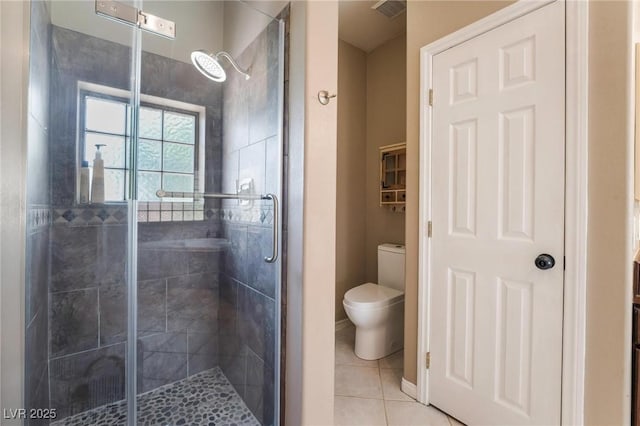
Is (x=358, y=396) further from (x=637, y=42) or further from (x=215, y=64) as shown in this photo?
(x=637, y=42)

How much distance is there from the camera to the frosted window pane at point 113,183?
143 cm

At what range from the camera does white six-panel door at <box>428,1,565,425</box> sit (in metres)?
1.30

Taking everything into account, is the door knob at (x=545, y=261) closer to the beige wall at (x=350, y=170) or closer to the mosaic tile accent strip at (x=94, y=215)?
the beige wall at (x=350, y=170)

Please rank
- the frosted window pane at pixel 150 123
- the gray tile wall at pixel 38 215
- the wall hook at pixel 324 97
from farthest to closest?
the frosted window pane at pixel 150 123 < the wall hook at pixel 324 97 < the gray tile wall at pixel 38 215

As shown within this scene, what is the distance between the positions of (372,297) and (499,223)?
3.57ft

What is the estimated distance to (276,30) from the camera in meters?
1.40

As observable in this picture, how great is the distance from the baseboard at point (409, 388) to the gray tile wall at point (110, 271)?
3.90 feet

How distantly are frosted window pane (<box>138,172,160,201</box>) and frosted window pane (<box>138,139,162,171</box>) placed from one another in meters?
0.04

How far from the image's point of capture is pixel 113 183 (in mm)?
1431

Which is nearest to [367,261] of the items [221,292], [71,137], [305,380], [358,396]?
[358,396]

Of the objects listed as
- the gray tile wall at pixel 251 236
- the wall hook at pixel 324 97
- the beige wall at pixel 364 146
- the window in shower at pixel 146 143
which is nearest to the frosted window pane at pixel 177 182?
the window in shower at pixel 146 143

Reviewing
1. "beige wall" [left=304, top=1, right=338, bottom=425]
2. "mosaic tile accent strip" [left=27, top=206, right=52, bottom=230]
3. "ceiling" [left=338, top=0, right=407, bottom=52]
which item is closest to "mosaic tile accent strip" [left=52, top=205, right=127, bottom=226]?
"mosaic tile accent strip" [left=27, top=206, right=52, bottom=230]

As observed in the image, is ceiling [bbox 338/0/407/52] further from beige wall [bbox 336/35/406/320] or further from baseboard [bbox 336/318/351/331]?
baseboard [bbox 336/318/351/331]

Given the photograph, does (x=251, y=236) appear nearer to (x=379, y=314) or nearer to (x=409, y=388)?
(x=379, y=314)
